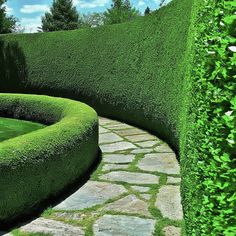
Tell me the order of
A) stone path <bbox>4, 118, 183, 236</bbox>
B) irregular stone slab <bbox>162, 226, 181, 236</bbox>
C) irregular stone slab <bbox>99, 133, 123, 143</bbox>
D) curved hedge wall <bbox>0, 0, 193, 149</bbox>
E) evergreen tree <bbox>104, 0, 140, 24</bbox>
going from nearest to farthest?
irregular stone slab <bbox>162, 226, 181, 236</bbox> < stone path <bbox>4, 118, 183, 236</bbox> < curved hedge wall <bbox>0, 0, 193, 149</bbox> < irregular stone slab <bbox>99, 133, 123, 143</bbox> < evergreen tree <bbox>104, 0, 140, 24</bbox>

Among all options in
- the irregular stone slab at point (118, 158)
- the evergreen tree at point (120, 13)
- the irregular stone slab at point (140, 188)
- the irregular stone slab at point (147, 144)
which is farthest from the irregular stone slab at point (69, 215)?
the evergreen tree at point (120, 13)

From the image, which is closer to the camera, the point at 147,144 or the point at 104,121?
the point at 147,144

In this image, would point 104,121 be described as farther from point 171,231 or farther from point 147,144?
point 171,231

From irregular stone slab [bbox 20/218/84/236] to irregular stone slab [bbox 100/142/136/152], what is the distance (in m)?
3.13

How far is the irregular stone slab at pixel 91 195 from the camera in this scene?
4.59 meters

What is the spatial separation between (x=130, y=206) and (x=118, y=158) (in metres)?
2.12

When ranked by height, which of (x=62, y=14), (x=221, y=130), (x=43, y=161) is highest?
(x=62, y=14)

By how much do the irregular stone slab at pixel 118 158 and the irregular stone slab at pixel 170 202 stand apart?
1.38 m

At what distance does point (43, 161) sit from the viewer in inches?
179

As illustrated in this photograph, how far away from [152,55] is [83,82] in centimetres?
397

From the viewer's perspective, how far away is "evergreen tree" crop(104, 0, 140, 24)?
174ft

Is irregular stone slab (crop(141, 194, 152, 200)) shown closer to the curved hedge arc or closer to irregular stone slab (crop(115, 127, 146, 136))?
the curved hedge arc

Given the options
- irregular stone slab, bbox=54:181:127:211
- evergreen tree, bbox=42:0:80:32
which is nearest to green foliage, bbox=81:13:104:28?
evergreen tree, bbox=42:0:80:32

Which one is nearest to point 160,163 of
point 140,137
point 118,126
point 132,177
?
point 132,177
